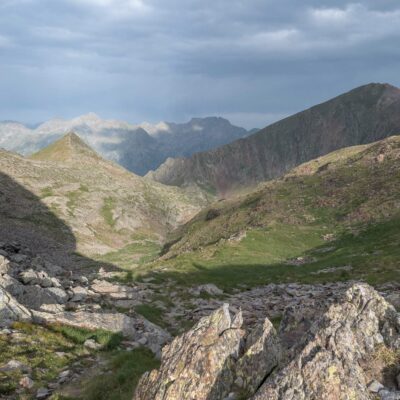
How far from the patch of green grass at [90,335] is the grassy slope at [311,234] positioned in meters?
21.7

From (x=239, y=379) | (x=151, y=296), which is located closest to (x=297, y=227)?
(x=151, y=296)

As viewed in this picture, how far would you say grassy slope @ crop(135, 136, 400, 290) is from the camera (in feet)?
157

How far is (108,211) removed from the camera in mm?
135500

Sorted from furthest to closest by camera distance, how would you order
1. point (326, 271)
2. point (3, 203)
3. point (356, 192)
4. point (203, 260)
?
point (3, 203), point (356, 192), point (203, 260), point (326, 271)

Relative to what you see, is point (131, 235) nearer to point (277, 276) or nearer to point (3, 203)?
point (3, 203)

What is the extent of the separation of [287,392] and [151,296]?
30296 millimetres

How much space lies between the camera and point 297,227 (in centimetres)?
7150

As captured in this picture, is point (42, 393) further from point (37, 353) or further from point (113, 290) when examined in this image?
point (113, 290)

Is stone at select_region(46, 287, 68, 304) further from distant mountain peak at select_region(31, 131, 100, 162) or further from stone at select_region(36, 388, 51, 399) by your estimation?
distant mountain peak at select_region(31, 131, 100, 162)

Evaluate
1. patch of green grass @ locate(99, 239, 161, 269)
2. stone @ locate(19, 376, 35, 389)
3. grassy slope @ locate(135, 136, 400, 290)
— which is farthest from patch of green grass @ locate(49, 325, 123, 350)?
patch of green grass @ locate(99, 239, 161, 269)

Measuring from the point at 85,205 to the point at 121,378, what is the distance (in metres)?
120

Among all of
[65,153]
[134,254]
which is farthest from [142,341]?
[65,153]

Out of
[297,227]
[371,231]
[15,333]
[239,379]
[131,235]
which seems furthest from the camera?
[131,235]

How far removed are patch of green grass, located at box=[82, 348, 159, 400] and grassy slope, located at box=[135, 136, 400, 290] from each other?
24.2m
